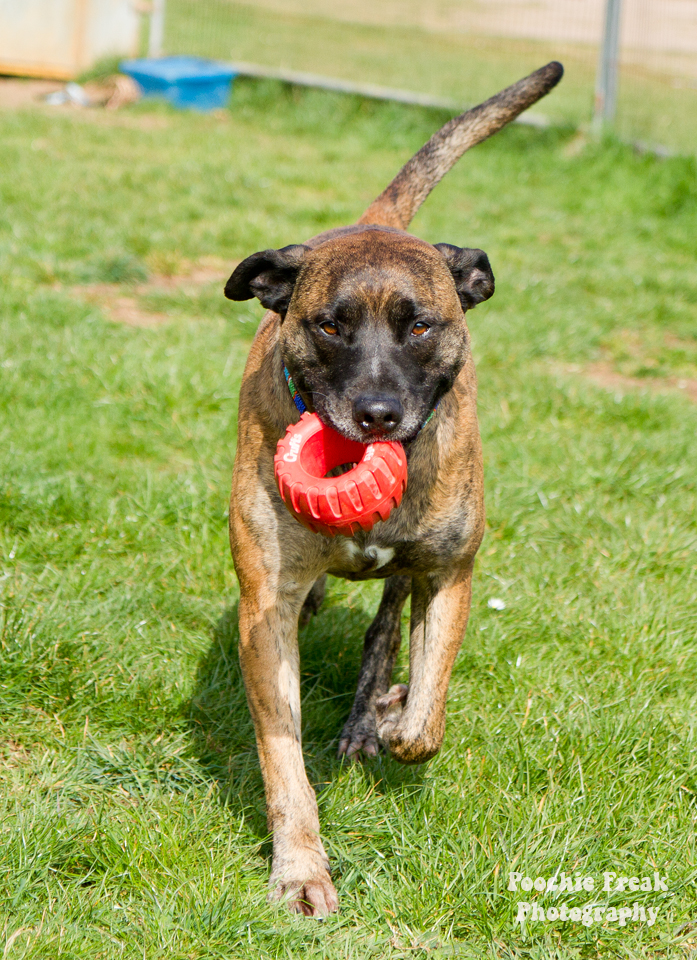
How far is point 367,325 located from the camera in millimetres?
2963

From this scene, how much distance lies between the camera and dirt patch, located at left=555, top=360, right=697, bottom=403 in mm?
6539

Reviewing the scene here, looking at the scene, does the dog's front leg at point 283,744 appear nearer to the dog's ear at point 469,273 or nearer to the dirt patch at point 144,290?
the dog's ear at point 469,273

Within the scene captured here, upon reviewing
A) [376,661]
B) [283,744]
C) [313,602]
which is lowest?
[313,602]

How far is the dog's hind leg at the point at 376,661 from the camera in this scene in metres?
3.61

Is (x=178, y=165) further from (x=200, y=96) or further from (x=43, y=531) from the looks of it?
(x=43, y=531)

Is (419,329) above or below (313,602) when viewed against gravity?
above

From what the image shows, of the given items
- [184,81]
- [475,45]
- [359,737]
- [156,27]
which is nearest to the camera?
[359,737]

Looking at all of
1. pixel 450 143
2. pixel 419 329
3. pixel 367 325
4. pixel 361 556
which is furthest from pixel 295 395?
pixel 450 143

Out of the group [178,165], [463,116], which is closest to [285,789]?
[463,116]

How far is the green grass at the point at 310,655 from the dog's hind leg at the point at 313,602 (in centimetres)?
13

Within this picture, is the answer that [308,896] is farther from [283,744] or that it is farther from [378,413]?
[378,413]

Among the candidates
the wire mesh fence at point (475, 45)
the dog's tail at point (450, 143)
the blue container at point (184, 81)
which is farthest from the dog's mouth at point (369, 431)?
the blue container at point (184, 81)

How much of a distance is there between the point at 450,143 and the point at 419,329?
6.01 ft

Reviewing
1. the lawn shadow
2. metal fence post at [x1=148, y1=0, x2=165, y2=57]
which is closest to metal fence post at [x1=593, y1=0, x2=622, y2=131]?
metal fence post at [x1=148, y1=0, x2=165, y2=57]
